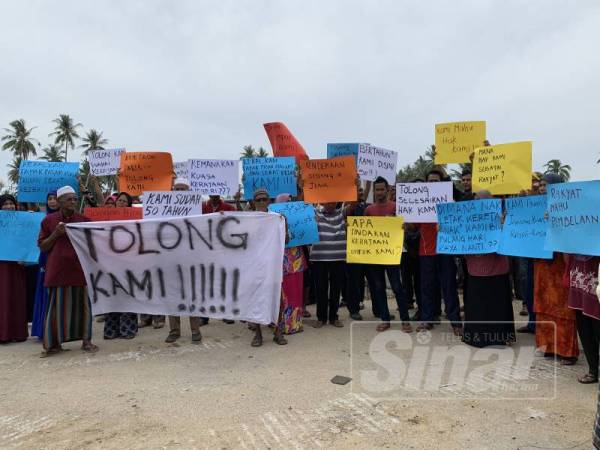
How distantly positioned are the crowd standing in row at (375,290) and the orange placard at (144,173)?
30cm

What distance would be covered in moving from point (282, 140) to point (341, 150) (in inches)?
44.0

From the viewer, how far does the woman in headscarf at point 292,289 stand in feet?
19.8

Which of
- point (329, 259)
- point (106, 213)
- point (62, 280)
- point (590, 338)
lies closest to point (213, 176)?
point (106, 213)

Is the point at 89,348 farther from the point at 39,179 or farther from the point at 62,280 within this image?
the point at 39,179

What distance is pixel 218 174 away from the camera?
23.9 ft

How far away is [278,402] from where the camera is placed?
378 cm

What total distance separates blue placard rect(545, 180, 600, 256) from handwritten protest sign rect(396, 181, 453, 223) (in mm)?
1711

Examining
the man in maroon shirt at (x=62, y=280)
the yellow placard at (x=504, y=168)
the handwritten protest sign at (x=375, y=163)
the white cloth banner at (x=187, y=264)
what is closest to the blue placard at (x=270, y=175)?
the handwritten protest sign at (x=375, y=163)

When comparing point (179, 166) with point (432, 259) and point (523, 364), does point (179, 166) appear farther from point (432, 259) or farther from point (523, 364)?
point (523, 364)

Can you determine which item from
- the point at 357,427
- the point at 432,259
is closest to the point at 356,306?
the point at 432,259

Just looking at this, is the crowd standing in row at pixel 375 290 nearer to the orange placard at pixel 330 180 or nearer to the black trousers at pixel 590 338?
the black trousers at pixel 590 338

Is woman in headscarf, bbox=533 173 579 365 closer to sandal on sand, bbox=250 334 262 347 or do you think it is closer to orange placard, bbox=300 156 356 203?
orange placard, bbox=300 156 356 203

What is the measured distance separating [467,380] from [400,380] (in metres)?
0.62

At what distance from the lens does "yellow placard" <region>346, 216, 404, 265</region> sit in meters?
5.99
